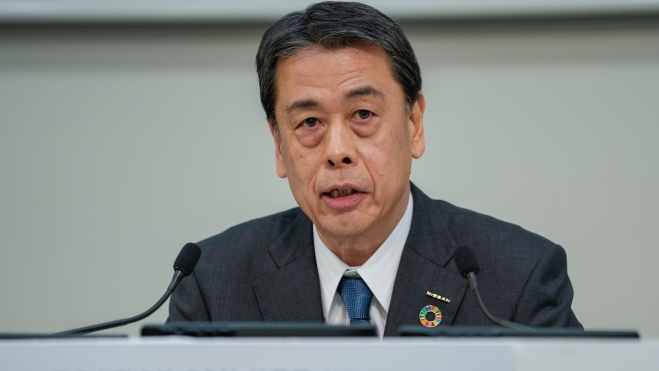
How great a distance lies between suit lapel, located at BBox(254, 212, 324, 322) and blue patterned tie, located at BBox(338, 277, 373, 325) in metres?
0.08

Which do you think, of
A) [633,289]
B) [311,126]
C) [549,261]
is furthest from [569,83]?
[311,126]

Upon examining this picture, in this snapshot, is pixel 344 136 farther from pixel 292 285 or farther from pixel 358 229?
pixel 292 285

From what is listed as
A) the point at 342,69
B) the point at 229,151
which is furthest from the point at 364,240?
the point at 229,151

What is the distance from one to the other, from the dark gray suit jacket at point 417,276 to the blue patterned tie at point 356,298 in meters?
0.08

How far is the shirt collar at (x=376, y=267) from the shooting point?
224cm

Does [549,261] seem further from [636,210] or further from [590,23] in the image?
[590,23]

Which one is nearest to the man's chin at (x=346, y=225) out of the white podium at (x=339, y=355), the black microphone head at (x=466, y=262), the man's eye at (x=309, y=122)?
the man's eye at (x=309, y=122)

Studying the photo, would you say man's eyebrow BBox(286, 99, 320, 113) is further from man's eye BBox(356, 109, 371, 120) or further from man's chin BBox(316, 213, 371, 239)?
man's chin BBox(316, 213, 371, 239)

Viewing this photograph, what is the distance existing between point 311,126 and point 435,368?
116cm

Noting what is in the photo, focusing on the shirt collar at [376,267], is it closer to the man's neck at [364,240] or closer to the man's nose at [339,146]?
the man's neck at [364,240]

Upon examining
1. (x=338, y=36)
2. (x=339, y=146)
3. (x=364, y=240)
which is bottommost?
(x=364, y=240)

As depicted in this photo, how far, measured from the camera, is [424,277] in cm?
221

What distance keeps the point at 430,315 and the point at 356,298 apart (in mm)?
229

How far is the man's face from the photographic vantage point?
2109 mm
